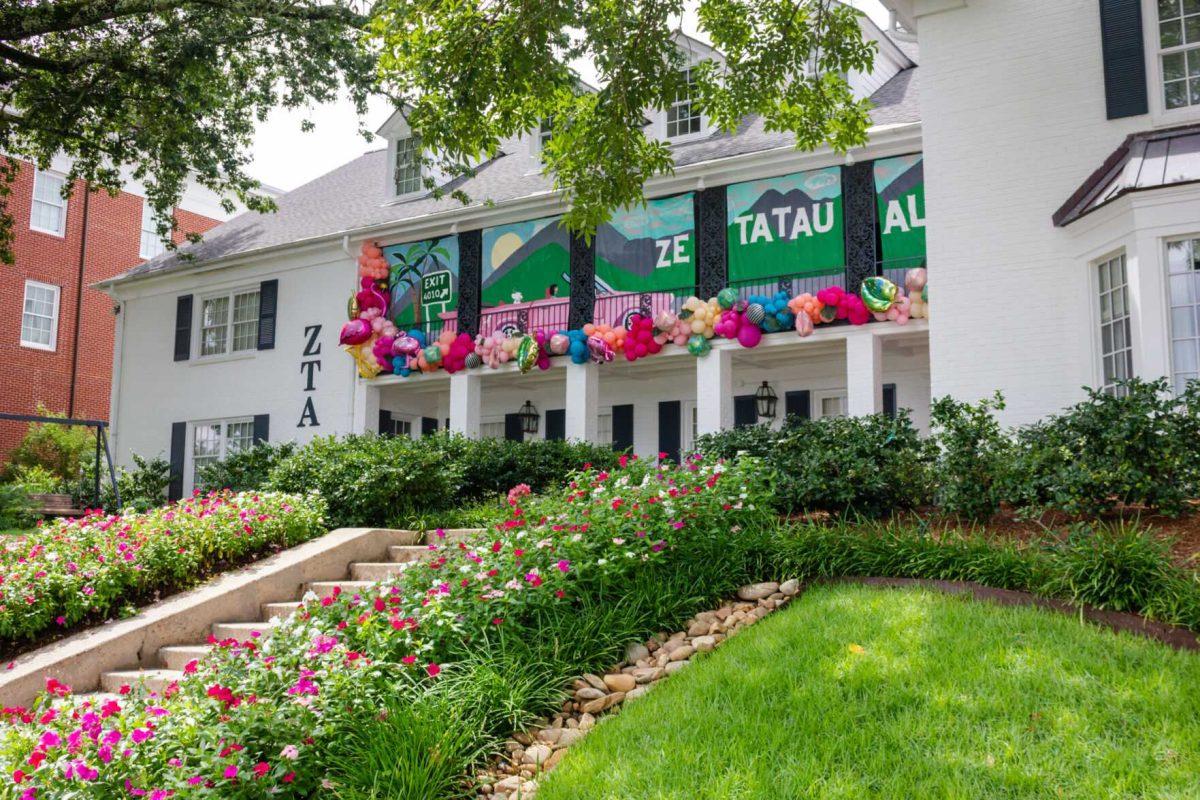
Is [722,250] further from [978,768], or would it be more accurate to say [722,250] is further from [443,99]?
[978,768]

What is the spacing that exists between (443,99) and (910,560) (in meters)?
4.80

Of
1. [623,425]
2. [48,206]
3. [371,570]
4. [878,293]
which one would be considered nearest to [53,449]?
[48,206]

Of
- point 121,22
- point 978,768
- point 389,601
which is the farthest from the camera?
point 121,22

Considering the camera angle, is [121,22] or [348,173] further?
[348,173]

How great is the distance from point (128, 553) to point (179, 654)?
1.32 meters

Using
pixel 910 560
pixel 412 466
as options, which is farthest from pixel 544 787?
pixel 412 466

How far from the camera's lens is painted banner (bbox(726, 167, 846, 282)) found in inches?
518

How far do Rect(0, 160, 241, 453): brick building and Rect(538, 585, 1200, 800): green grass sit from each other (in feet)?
71.8

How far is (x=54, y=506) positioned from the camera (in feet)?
46.0

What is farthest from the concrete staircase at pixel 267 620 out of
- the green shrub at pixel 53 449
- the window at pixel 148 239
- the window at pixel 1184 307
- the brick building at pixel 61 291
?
the window at pixel 148 239

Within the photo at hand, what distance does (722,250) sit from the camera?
14031 mm

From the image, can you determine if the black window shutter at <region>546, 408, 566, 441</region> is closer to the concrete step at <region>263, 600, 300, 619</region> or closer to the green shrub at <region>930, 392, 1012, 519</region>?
the green shrub at <region>930, 392, 1012, 519</region>

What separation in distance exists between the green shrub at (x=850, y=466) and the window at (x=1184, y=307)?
267 centimetres

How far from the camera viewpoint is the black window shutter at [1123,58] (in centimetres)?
968
